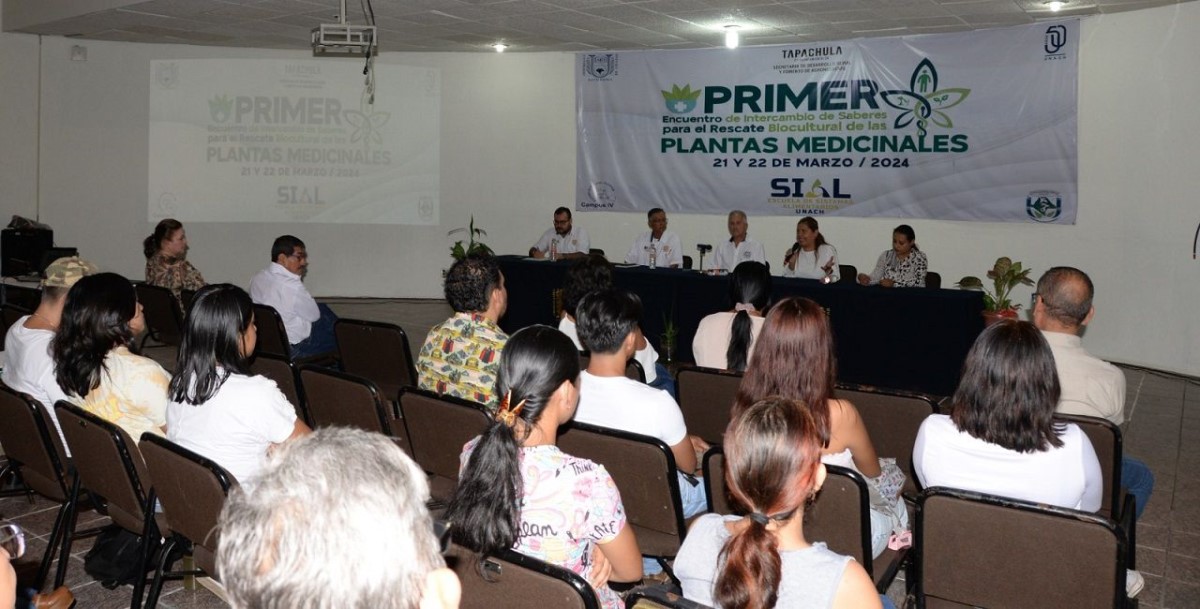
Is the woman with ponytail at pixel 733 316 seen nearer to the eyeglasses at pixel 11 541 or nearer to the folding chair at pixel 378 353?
the folding chair at pixel 378 353

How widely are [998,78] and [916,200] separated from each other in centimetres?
126

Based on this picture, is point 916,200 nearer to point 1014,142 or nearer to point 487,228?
point 1014,142

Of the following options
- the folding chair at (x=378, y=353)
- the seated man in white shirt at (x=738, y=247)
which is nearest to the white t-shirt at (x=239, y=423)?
the folding chair at (x=378, y=353)

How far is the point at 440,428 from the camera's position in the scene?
3285mm

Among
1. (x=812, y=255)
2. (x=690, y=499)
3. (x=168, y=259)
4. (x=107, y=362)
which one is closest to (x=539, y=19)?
(x=812, y=255)

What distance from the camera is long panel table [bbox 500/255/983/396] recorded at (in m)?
6.65

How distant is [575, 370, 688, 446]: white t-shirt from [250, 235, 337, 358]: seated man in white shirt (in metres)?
3.18

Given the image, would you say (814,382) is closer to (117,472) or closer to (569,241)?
(117,472)

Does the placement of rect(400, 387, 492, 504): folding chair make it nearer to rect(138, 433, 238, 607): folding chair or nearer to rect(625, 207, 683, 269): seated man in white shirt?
rect(138, 433, 238, 607): folding chair

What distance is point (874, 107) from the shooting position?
917 cm

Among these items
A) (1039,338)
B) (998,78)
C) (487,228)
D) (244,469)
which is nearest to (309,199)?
(487,228)

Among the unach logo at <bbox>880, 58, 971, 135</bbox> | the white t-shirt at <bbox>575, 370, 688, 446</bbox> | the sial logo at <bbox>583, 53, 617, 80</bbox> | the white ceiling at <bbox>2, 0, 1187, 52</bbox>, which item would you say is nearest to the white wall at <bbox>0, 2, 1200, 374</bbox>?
the sial logo at <bbox>583, 53, 617, 80</bbox>

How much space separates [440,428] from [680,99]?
753 cm

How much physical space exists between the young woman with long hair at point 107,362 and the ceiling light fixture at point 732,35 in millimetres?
6466
